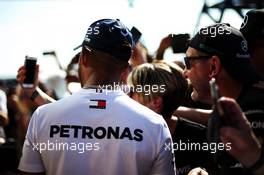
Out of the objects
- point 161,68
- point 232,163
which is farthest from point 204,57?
point 161,68

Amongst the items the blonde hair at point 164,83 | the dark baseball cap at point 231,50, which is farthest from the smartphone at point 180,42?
the dark baseball cap at point 231,50

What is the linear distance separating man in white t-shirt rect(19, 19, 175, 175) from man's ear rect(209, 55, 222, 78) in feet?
1.16

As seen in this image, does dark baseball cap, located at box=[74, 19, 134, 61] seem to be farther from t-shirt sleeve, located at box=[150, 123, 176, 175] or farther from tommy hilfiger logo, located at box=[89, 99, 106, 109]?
t-shirt sleeve, located at box=[150, 123, 176, 175]

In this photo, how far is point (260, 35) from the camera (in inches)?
87.0

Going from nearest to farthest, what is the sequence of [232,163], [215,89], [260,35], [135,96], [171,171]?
1. [215,89]
2. [232,163]
3. [171,171]
4. [260,35]
5. [135,96]

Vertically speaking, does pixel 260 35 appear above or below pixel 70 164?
above

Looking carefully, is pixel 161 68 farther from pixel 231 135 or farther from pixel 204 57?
pixel 231 135

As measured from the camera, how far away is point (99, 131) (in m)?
1.84

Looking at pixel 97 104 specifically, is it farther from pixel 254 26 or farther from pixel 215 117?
pixel 254 26

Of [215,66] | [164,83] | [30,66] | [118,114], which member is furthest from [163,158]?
[30,66]

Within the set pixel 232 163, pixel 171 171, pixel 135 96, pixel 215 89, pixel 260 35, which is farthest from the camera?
pixel 135 96

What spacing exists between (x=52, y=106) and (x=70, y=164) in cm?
27

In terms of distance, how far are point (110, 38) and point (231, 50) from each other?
0.58 meters

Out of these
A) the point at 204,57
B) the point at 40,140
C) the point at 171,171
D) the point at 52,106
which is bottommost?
the point at 171,171
